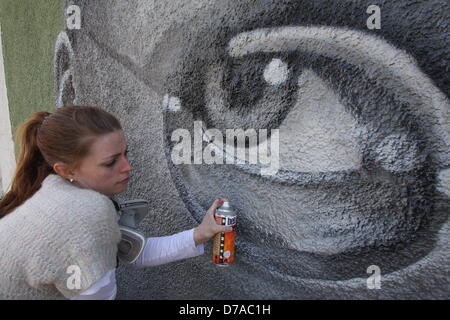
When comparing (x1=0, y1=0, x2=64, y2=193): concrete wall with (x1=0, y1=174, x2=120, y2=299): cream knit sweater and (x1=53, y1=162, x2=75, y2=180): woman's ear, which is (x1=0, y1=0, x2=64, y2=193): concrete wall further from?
(x1=0, y1=174, x2=120, y2=299): cream knit sweater

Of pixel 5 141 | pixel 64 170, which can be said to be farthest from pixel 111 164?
pixel 5 141

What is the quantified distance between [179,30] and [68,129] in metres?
0.75

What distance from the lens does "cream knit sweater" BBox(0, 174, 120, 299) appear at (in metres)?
1.11

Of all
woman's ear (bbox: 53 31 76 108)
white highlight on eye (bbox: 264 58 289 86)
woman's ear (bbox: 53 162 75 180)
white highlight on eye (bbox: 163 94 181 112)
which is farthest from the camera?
woman's ear (bbox: 53 31 76 108)

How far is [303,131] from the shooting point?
1497mm

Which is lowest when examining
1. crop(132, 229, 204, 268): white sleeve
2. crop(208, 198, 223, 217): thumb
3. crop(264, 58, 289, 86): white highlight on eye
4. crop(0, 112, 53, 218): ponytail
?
crop(132, 229, 204, 268): white sleeve

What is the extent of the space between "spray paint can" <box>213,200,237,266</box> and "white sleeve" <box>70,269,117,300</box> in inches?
18.2

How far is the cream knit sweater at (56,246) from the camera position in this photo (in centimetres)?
111

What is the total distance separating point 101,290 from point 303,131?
94 centimetres

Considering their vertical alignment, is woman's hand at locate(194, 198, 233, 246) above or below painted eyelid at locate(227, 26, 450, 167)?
below

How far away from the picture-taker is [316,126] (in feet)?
4.78

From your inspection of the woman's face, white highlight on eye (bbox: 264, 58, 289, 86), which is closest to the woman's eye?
the woman's face

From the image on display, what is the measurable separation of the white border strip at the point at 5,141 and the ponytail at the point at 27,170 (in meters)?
3.33

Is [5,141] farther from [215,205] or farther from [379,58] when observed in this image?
[379,58]
